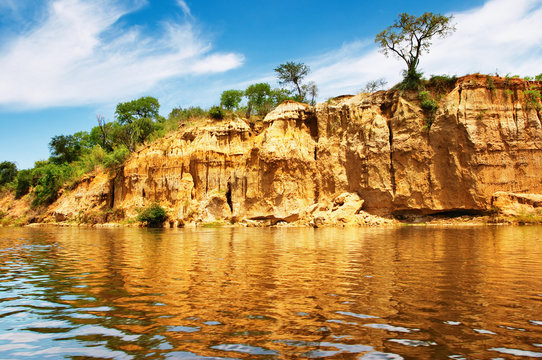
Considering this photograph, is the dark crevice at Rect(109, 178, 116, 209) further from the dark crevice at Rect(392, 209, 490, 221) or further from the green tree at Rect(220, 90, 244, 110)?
the dark crevice at Rect(392, 209, 490, 221)

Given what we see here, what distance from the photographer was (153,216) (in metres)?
34.1

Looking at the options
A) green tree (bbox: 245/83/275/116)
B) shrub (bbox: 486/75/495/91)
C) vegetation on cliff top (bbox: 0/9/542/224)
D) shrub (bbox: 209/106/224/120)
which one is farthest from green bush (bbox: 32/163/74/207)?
shrub (bbox: 486/75/495/91)

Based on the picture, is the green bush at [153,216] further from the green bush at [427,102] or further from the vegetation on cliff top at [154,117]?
the green bush at [427,102]

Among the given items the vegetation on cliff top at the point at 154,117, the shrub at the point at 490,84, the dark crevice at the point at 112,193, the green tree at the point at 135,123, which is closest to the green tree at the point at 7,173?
the vegetation on cliff top at the point at 154,117

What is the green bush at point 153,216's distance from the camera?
113ft

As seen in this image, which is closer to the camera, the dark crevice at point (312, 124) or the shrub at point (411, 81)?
the shrub at point (411, 81)

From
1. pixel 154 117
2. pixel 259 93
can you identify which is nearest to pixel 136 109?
pixel 154 117

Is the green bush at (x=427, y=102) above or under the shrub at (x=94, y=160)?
above

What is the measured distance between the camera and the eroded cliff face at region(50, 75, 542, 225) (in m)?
27.0

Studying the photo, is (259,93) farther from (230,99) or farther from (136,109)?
(136,109)

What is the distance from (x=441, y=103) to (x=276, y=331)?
2931 centimetres

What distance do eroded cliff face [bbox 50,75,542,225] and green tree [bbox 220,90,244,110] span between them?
223 inches

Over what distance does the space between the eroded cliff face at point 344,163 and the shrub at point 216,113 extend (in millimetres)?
1549

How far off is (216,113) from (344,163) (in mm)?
16317
